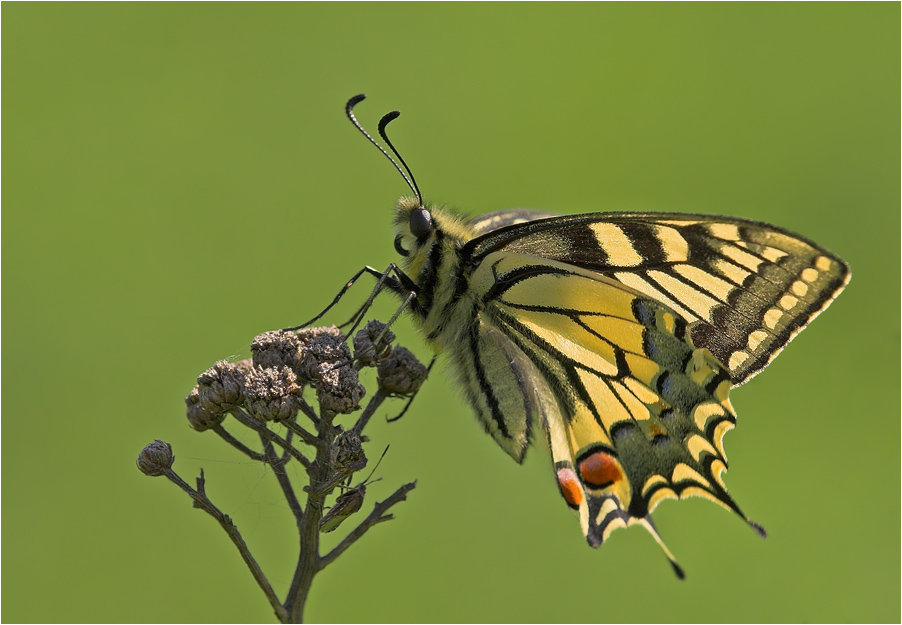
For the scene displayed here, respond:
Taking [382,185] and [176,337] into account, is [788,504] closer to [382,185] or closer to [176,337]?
[382,185]

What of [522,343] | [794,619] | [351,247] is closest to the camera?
[522,343]

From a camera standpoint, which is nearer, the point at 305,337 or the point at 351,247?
the point at 305,337

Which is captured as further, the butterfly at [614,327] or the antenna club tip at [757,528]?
the butterfly at [614,327]

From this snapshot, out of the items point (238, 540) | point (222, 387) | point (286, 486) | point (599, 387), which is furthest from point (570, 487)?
point (222, 387)

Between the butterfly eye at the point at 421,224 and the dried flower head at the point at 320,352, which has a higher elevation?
the butterfly eye at the point at 421,224

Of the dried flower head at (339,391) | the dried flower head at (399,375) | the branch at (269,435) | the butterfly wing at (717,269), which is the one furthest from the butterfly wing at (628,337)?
the branch at (269,435)

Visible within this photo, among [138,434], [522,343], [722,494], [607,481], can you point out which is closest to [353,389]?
[522,343]

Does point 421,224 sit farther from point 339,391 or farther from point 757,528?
point 757,528

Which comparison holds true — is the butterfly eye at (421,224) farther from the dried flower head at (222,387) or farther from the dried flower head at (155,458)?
the dried flower head at (155,458)
